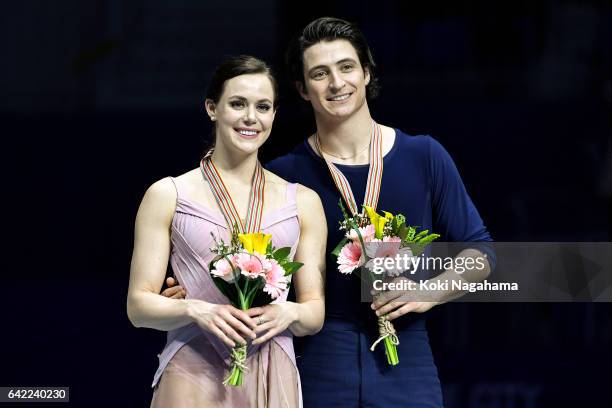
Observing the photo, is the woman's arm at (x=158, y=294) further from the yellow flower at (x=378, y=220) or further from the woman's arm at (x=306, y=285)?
the yellow flower at (x=378, y=220)

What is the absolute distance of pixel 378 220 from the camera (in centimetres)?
357

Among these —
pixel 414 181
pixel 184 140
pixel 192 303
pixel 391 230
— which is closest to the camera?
pixel 192 303

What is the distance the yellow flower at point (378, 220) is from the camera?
3.56 meters

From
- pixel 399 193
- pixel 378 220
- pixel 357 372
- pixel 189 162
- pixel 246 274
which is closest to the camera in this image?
pixel 246 274

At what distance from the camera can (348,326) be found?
3727mm

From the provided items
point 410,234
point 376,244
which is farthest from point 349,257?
point 410,234

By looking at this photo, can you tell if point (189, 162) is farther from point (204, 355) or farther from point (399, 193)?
point (204, 355)

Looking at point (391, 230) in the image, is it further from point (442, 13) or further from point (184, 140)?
point (442, 13)

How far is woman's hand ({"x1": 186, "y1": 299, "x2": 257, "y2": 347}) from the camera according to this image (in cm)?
321

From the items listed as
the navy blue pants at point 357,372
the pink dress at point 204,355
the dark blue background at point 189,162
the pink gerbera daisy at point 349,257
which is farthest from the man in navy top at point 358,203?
the dark blue background at point 189,162

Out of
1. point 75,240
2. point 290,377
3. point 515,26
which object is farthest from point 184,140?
point 290,377

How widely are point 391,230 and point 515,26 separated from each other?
2.24 m

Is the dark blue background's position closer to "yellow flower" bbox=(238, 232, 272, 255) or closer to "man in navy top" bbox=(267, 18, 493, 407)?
"man in navy top" bbox=(267, 18, 493, 407)

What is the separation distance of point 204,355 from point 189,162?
6.56 feet
